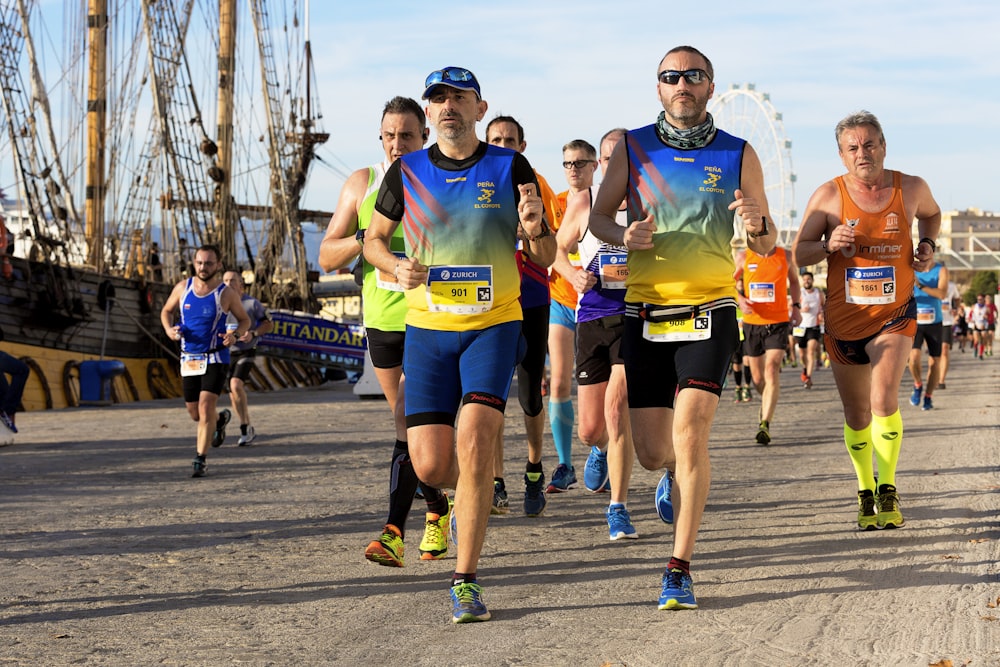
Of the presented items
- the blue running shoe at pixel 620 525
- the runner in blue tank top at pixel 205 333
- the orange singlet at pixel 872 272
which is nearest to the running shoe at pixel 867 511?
the orange singlet at pixel 872 272

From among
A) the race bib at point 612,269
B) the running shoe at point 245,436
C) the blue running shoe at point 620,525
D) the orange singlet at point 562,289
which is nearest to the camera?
the blue running shoe at point 620,525

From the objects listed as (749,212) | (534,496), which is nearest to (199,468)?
(534,496)

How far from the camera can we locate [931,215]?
7.84 m

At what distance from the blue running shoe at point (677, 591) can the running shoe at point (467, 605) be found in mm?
714

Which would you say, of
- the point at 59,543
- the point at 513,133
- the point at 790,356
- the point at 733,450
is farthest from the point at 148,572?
the point at 790,356

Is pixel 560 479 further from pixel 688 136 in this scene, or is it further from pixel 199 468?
pixel 688 136

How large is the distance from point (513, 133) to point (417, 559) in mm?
3179

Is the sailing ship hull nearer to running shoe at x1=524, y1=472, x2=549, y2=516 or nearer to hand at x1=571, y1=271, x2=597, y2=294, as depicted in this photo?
running shoe at x1=524, y1=472, x2=549, y2=516

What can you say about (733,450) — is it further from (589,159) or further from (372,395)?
(372,395)

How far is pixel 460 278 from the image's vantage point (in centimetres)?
549

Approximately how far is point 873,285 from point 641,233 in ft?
8.35

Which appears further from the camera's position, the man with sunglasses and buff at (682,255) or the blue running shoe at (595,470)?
the blue running shoe at (595,470)

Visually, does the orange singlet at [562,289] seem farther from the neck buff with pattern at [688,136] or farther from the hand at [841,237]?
the neck buff with pattern at [688,136]

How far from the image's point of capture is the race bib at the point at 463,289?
5.48 metres
